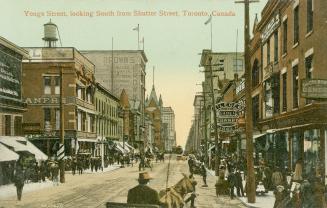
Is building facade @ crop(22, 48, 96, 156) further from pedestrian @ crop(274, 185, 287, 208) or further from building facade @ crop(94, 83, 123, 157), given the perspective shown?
pedestrian @ crop(274, 185, 287, 208)

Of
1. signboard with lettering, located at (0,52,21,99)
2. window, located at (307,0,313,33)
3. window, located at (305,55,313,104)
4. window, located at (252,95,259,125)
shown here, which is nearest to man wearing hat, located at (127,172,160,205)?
window, located at (305,55,313,104)

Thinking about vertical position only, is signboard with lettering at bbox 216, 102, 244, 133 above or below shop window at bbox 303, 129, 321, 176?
above

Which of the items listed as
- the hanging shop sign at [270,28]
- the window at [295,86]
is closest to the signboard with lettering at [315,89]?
the window at [295,86]

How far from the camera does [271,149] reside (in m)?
32.9

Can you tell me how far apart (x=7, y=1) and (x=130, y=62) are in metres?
89.2

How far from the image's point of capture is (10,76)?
29172 mm

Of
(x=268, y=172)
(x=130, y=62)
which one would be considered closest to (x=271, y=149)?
(x=268, y=172)

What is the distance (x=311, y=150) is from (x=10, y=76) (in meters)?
15.7

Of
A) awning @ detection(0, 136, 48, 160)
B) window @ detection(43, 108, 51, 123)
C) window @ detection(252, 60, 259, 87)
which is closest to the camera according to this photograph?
awning @ detection(0, 136, 48, 160)

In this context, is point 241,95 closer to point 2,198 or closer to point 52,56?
point 52,56

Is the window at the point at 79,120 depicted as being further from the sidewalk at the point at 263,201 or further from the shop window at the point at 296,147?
the sidewalk at the point at 263,201

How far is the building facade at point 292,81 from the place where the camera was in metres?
21.3

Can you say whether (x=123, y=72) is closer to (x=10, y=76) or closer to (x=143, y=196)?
(x=10, y=76)

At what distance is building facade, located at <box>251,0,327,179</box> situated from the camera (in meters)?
21.3
